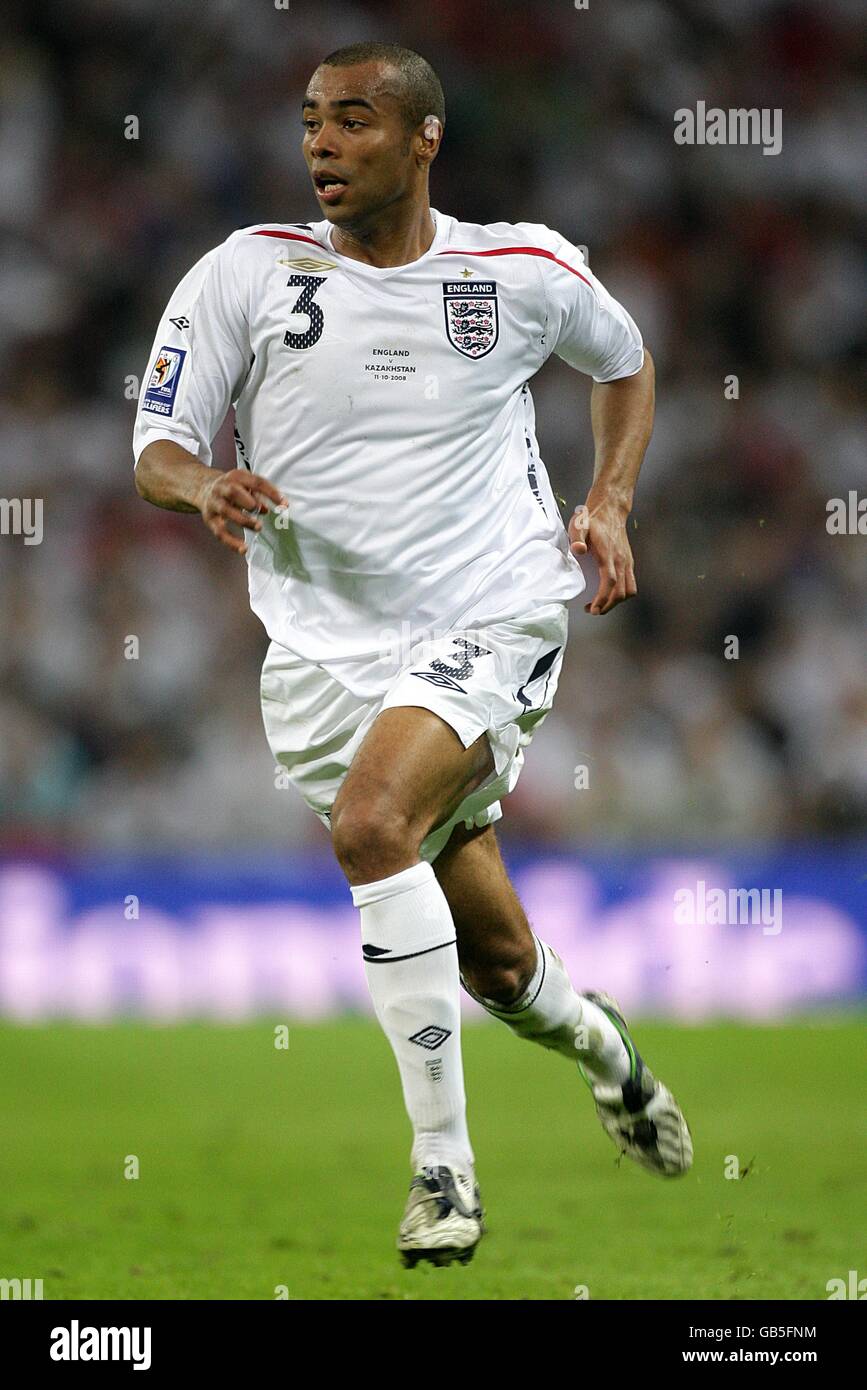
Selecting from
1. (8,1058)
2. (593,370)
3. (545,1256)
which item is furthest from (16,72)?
(545,1256)

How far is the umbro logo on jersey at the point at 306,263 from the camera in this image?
386 centimetres

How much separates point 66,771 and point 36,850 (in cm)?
104

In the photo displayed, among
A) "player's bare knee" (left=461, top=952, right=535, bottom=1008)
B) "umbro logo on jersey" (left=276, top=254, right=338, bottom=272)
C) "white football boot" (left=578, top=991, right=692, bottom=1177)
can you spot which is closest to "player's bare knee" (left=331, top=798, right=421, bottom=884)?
"player's bare knee" (left=461, top=952, right=535, bottom=1008)

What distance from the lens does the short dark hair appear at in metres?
3.73

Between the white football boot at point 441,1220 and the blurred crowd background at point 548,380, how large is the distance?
5343mm

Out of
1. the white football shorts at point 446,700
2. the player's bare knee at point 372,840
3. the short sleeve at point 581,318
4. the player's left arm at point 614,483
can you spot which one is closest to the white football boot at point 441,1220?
the player's bare knee at point 372,840

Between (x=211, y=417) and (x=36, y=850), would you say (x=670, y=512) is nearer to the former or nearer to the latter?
(x=36, y=850)

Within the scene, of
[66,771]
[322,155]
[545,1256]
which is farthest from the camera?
[66,771]

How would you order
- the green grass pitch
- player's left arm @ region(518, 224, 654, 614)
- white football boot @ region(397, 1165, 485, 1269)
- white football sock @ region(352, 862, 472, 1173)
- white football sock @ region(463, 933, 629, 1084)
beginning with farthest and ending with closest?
white football sock @ region(463, 933, 629, 1084), the green grass pitch, player's left arm @ region(518, 224, 654, 614), white football sock @ region(352, 862, 472, 1173), white football boot @ region(397, 1165, 485, 1269)

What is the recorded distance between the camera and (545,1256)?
169 inches

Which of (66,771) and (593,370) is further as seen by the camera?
(66,771)

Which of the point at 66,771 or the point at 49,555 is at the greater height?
the point at 49,555

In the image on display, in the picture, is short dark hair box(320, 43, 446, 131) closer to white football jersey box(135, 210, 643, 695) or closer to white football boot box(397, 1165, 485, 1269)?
white football jersey box(135, 210, 643, 695)

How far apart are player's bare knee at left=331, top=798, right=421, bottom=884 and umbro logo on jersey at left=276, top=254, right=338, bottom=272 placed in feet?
4.15
